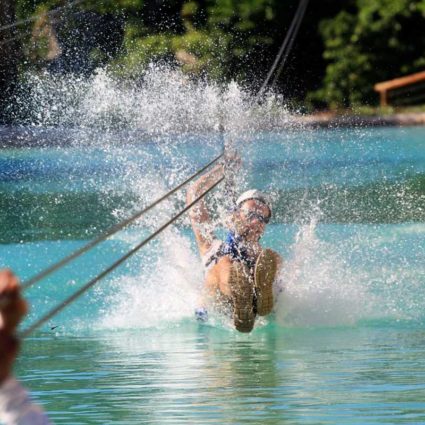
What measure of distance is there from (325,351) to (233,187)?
1542 mm

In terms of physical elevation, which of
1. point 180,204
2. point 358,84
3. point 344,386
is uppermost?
point 358,84

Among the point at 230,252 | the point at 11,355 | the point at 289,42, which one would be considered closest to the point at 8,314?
the point at 11,355

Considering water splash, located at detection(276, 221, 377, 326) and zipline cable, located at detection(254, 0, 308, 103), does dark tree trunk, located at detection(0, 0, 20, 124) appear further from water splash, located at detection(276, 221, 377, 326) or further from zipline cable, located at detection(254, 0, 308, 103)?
water splash, located at detection(276, 221, 377, 326)

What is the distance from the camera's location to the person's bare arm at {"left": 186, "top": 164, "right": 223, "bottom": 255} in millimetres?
6684

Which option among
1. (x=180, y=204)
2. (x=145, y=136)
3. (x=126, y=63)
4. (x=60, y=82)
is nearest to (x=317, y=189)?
(x=180, y=204)

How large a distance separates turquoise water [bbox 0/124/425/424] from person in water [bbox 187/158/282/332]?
0.48 feet

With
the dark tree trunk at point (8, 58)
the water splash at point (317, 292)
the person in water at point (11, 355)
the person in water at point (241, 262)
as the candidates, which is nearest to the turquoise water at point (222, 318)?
the water splash at point (317, 292)

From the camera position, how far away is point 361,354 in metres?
5.55

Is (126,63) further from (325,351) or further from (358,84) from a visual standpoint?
(325,351)

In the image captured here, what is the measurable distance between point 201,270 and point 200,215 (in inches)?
17.6

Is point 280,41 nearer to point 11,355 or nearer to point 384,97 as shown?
point 384,97

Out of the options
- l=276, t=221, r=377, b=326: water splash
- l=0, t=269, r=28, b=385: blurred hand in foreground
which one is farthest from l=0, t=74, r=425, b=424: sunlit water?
l=0, t=269, r=28, b=385: blurred hand in foreground

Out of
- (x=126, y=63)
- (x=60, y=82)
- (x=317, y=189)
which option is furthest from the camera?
(x=126, y=63)

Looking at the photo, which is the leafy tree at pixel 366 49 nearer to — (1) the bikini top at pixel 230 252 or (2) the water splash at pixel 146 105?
(2) the water splash at pixel 146 105
